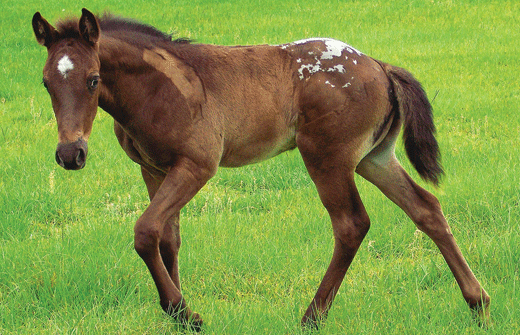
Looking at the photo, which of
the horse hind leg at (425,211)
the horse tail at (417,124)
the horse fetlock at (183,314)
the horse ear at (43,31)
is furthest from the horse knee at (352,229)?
the horse ear at (43,31)

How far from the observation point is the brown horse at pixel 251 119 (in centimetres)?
359

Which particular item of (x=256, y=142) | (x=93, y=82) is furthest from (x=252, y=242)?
(x=93, y=82)

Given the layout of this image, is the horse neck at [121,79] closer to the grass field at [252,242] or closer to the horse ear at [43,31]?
the horse ear at [43,31]

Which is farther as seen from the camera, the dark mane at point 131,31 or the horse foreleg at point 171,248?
the horse foreleg at point 171,248

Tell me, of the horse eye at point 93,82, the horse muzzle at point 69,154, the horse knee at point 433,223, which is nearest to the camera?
the horse muzzle at point 69,154

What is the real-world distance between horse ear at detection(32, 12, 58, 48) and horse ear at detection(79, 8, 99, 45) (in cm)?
16

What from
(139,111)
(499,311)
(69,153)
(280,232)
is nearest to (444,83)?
(280,232)

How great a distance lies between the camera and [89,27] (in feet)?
11.1

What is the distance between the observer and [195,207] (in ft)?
19.4

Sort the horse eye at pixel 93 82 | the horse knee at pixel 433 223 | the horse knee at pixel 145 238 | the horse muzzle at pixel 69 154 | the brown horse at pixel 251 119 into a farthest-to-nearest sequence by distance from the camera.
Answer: the horse knee at pixel 433 223 < the brown horse at pixel 251 119 < the horse knee at pixel 145 238 < the horse eye at pixel 93 82 < the horse muzzle at pixel 69 154

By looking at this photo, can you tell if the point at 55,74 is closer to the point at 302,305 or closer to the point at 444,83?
the point at 302,305

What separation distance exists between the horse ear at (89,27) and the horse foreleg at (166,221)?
837 mm

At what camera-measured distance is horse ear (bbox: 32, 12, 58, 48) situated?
11.0 feet

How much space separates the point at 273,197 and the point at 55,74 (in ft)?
9.69
